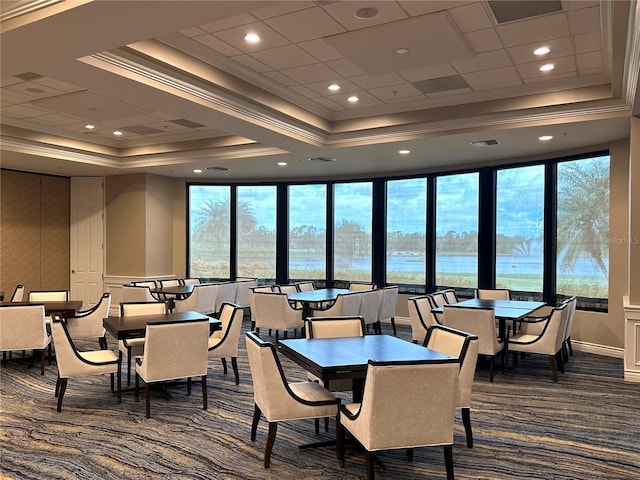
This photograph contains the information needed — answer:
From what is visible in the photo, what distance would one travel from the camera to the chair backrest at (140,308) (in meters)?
5.84

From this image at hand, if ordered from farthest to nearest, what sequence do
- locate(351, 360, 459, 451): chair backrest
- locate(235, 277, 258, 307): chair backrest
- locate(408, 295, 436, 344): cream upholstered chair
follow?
locate(235, 277, 258, 307): chair backrest
locate(408, 295, 436, 344): cream upholstered chair
locate(351, 360, 459, 451): chair backrest

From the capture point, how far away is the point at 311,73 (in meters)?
5.79

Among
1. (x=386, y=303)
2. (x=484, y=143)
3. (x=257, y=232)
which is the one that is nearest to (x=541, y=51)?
(x=484, y=143)

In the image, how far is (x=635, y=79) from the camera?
4.73 metres

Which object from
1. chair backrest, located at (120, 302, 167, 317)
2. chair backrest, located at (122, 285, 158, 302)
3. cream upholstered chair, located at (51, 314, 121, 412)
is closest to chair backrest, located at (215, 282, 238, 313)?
chair backrest, located at (122, 285, 158, 302)

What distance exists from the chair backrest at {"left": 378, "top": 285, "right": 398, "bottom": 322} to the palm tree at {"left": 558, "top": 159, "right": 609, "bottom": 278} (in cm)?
279

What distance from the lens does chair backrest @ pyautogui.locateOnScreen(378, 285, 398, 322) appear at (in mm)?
8453

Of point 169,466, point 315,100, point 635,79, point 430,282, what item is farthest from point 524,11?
point 430,282

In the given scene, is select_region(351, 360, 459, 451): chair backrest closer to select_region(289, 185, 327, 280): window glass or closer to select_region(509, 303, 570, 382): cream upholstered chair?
select_region(509, 303, 570, 382): cream upholstered chair

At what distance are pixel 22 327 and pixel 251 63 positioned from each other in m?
4.01

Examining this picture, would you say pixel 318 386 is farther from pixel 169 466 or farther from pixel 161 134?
pixel 161 134

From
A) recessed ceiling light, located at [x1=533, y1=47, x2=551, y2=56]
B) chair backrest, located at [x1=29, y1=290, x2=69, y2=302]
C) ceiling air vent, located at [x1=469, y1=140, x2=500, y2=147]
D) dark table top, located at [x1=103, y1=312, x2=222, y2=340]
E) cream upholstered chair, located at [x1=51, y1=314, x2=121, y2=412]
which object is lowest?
cream upholstered chair, located at [x1=51, y1=314, x2=121, y2=412]

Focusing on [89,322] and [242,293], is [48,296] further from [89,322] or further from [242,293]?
[242,293]

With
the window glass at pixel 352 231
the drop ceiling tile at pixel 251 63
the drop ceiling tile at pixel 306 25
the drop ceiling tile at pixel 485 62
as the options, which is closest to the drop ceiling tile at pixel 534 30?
the drop ceiling tile at pixel 485 62
